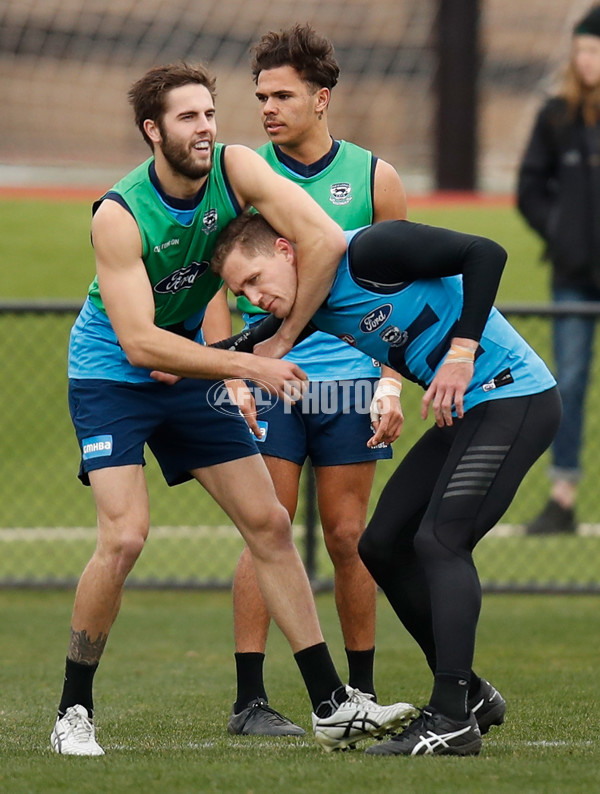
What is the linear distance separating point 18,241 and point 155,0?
212 inches

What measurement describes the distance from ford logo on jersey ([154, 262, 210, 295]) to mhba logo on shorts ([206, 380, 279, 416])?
1.27 ft

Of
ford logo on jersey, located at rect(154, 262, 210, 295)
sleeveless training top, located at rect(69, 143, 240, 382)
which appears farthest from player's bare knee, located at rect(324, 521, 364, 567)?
ford logo on jersey, located at rect(154, 262, 210, 295)

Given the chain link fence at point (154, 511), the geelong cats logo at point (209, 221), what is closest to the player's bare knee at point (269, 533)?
the geelong cats logo at point (209, 221)

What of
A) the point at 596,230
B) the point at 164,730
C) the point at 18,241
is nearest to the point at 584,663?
the point at 164,730

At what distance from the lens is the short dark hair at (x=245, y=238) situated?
14.5 feet

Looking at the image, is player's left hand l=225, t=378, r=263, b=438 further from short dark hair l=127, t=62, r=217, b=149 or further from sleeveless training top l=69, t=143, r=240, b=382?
short dark hair l=127, t=62, r=217, b=149

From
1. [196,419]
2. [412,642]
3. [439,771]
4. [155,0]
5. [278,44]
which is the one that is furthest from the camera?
[155,0]

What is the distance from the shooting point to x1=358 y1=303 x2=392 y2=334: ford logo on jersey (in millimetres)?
4410

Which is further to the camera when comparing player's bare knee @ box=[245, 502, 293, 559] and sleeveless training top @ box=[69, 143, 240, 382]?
player's bare knee @ box=[245, 502, 293, 559]

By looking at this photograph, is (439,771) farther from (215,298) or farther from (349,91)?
(349,91)

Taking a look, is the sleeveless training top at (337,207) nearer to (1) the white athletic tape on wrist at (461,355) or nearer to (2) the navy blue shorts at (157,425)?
(2) the navy blue shorts at (157,425)

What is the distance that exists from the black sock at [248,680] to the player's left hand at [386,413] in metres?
0.91

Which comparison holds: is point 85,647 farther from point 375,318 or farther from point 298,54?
point 298,54

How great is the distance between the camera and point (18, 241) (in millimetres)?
14773
